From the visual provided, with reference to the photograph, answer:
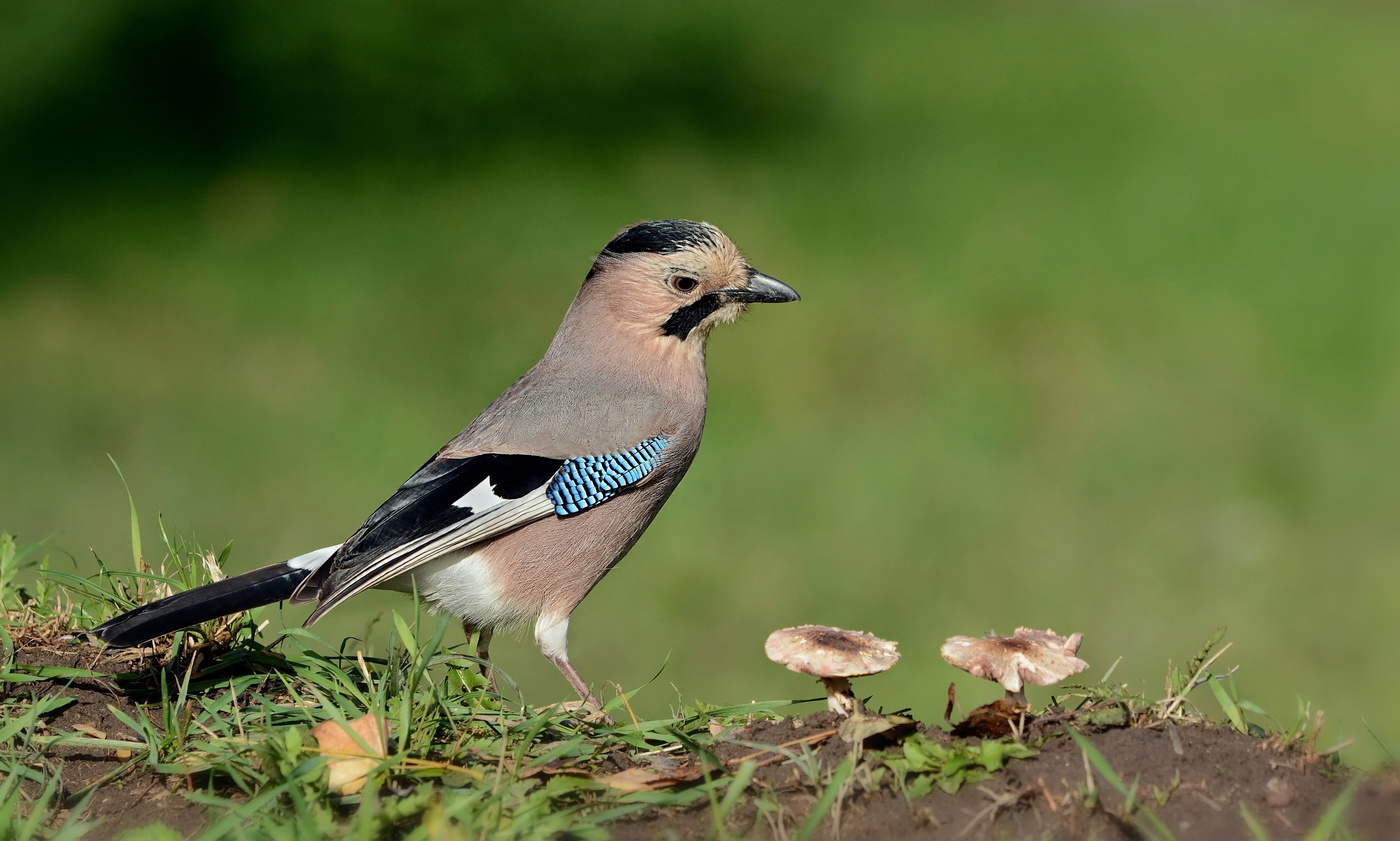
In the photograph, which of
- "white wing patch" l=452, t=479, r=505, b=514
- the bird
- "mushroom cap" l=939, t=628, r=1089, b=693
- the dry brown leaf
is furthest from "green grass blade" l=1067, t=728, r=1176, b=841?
"white wing patch" l=452, t=479, r=505, b=514

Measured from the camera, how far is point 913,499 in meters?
7.43

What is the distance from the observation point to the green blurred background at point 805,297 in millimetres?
6777

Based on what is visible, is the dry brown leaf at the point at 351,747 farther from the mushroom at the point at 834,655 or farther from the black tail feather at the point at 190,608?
the mushroom at the point at 834,655

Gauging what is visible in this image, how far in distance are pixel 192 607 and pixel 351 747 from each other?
0.76m

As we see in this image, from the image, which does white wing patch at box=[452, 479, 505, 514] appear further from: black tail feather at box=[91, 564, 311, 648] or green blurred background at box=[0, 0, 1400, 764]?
green blurred background at box=[0, 0, 1400, 764]

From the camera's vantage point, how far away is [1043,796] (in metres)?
2.48

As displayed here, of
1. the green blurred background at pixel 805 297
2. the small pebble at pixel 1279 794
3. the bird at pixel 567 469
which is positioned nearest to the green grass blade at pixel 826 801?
the small pebble at pixel 1279 794

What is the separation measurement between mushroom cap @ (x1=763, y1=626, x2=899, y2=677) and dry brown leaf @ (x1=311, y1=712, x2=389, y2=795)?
80cm

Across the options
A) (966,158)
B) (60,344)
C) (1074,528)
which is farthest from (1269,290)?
(60,344)

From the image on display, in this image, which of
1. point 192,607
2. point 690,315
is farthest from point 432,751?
point 690,315

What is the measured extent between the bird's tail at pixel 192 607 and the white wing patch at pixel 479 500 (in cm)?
57

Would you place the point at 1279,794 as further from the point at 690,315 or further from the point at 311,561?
the point at 311,561

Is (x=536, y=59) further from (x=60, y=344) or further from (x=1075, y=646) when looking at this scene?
(x=1075, y=646)

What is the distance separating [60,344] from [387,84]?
3126mm
